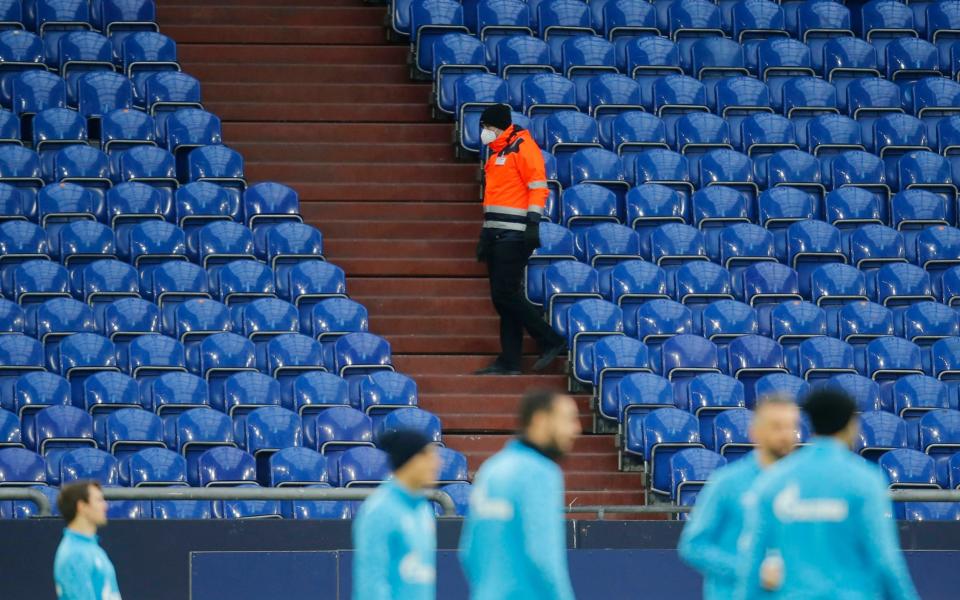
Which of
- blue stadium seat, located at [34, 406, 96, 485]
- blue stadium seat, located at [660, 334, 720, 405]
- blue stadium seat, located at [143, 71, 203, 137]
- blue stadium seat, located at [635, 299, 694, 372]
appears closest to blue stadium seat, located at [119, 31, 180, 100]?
blue stadium seat, located at [143, 71, 203, 137]

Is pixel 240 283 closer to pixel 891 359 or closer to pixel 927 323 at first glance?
pixel 891 359

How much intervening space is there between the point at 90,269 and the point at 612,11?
6195mm

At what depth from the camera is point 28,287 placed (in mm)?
14430

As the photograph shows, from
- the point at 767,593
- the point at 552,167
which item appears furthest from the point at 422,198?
the point at 767,593

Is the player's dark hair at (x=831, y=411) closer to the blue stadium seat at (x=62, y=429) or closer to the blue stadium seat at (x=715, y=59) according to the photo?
the blue stadium seat at (x=62, y=429)

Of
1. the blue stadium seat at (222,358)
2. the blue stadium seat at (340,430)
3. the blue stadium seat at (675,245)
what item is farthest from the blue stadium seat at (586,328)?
the blue stadium seat at (222,358)

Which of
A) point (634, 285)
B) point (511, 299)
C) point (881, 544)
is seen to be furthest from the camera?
point (634, 285)

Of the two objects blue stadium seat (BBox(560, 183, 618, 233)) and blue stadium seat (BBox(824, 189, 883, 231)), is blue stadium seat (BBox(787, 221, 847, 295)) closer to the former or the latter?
blue stadium seat (BBox(824, 189, 883, 231))

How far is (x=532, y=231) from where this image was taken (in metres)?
14.0

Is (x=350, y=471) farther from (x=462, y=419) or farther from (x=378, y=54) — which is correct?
(x=378, y=54)

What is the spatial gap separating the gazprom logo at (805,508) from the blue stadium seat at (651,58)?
11.5 meters

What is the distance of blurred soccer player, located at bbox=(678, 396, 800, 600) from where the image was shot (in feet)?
23.4

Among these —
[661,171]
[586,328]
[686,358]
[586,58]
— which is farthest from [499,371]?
[586,58]

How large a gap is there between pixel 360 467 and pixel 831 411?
23.2ft
